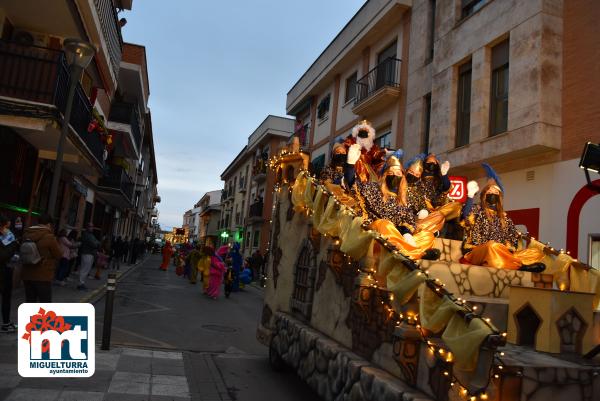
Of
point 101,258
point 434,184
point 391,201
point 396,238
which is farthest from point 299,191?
point 101,258

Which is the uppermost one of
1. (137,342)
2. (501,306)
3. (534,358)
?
(501,306)

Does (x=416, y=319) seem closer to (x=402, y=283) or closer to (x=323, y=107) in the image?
(x=402, y=283)

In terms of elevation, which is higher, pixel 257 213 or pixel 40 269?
pixel 257 213

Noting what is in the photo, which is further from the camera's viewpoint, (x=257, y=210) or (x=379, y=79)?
(x=257, y=210)

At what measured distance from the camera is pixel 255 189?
127 feet

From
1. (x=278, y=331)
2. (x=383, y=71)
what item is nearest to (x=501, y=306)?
(x=278, y=331)

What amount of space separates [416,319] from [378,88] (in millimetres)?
15070

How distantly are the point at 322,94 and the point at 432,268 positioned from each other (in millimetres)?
20666

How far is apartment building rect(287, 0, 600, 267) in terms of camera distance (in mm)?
10008

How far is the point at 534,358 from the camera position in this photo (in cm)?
352

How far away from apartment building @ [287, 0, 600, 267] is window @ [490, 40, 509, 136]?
0.09 ft

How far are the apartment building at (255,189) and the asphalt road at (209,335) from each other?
17170 millimetres

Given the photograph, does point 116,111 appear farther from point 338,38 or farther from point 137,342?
point 137,342

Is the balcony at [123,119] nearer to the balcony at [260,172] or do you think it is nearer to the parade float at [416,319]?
the balcony at [260,172]
